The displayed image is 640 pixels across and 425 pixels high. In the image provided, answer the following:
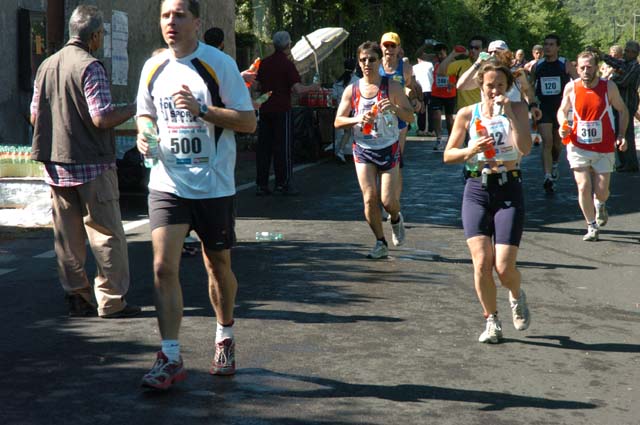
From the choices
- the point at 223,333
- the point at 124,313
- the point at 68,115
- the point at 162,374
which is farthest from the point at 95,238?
the point at 162,374

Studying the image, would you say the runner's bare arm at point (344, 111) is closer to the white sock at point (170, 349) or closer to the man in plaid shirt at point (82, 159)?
the man in plaid shirt at point (82, 159)

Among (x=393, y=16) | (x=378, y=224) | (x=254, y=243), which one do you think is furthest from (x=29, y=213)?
(x=393, y=16)

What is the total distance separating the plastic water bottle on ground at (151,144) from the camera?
570cm

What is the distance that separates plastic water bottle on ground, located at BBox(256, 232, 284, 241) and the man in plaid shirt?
11.3 ft

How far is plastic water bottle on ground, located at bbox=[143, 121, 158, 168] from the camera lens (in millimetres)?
5703

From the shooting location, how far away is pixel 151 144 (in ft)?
18.7

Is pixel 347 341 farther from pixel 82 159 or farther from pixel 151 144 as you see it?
pixel 82 159

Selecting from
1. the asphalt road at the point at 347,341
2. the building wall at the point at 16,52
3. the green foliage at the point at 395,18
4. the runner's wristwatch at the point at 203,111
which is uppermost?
the green foliage at the point at 395,18

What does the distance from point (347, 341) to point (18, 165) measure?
284 inches

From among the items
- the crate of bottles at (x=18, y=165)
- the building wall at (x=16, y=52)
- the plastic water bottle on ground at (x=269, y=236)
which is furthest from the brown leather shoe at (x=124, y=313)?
the building wall at (x=16, y=52)

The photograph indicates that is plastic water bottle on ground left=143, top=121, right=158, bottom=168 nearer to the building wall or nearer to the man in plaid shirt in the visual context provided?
the man in plaid shirt

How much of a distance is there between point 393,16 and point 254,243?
3202 centimetres

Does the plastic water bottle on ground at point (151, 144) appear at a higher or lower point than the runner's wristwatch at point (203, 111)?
lower

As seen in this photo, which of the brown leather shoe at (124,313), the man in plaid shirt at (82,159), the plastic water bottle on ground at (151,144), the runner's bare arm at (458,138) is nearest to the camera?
the plastic water bottle on ground at (151,144)
